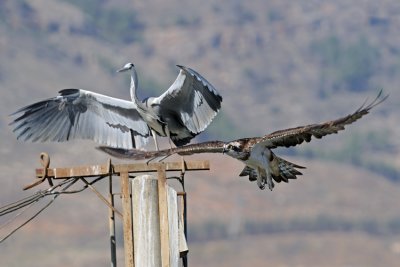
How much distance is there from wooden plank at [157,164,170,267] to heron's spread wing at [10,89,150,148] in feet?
30.1

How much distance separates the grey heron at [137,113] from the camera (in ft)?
74.4

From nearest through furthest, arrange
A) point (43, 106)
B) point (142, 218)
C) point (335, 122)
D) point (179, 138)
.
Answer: point (142, 218), point (335, 122), point (43, 106), point (179, 138)

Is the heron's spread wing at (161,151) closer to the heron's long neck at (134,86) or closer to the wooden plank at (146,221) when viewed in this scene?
the wooden plank at (146,221)

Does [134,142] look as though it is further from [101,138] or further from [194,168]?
[194,168]

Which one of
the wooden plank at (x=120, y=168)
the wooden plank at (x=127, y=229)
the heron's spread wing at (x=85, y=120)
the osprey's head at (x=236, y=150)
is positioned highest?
the heron's spread wing at (x=85, y=120)

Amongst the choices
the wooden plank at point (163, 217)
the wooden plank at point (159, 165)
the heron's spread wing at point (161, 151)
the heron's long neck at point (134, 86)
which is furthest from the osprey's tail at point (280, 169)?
the heron's long neck at point (134, 86)

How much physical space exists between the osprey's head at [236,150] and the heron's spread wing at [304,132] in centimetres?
24

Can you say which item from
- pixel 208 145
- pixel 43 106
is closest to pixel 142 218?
pixel 208 145

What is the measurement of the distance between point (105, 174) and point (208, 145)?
13.3ft

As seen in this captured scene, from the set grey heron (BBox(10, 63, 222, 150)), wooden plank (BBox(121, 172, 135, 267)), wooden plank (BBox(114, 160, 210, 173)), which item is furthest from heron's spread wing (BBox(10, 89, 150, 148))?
wooden plank (BBox(121, 172, 135, 267))

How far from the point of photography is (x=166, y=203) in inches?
485

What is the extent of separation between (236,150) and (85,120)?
646cm

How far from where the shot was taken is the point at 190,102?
23672 mm

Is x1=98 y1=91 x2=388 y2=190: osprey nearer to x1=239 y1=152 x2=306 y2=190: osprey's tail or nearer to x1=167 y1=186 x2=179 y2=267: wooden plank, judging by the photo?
x1=239 y1=152 x2=306 y2=190: osprey's tail
